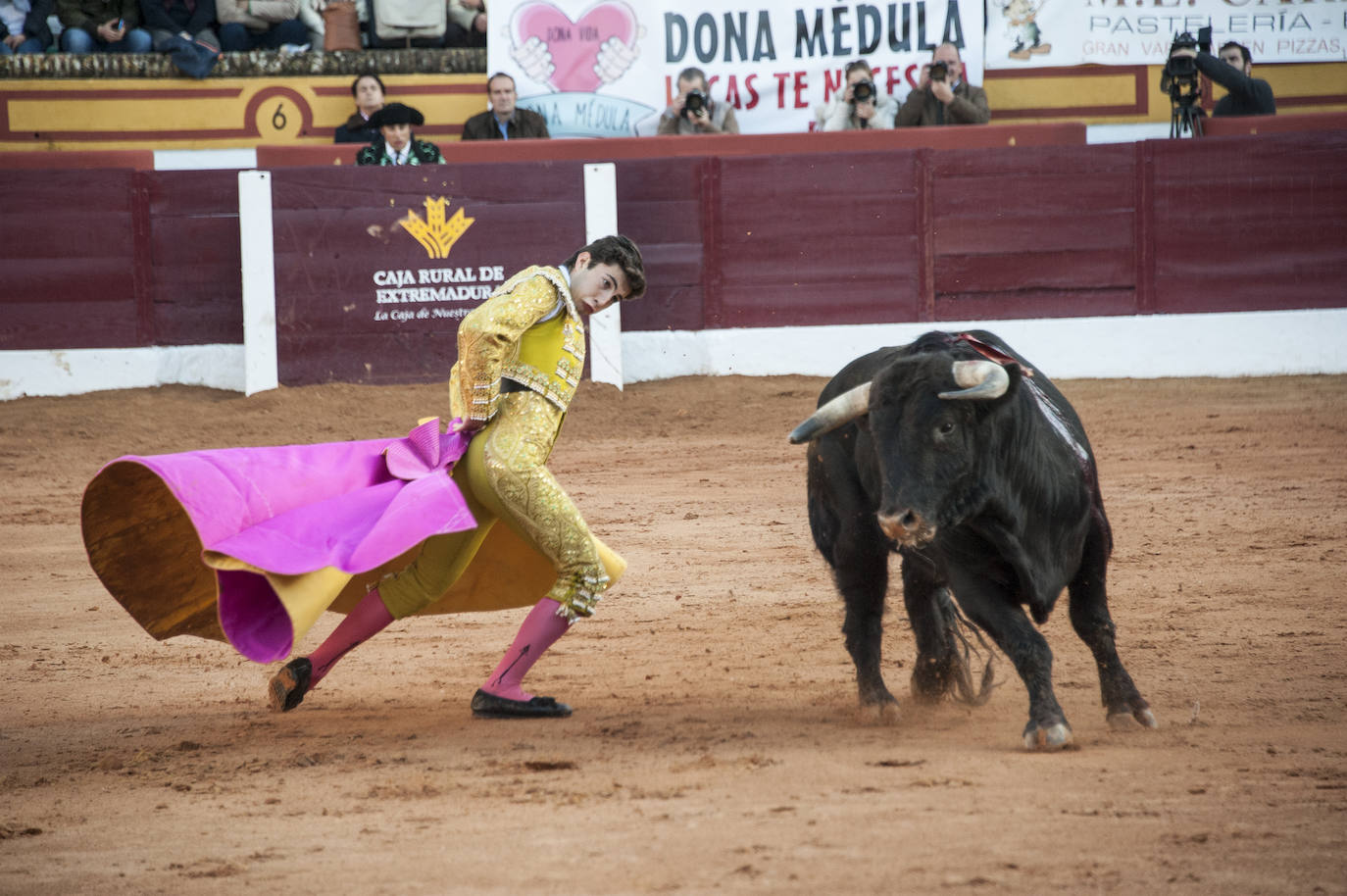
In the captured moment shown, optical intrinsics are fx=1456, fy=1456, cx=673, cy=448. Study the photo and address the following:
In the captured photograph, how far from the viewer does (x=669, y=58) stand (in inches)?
376

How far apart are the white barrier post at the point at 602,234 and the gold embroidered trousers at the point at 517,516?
5.49 metres

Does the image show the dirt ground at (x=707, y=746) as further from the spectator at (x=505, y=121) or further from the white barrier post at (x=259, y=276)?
the spectator at (x=505, y=121)

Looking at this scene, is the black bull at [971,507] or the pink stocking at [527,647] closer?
the black bull at [971,507]

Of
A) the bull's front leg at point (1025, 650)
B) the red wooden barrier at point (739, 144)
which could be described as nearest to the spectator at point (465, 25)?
the red wooden barrier at point (739, 144)

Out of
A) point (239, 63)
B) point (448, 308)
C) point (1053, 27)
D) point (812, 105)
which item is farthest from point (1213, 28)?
point (239, 63)

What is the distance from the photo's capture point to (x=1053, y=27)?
9.64 metres

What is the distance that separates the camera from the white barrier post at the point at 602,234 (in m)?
8.73

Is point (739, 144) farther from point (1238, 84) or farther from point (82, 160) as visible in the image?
point (82, 160)

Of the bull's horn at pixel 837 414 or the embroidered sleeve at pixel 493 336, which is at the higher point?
the embroidered sleeve at pixel 493 336

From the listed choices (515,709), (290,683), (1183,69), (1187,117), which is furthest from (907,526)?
(1187,117)

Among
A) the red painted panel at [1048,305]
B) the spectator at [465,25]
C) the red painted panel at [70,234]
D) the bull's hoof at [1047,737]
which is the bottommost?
the bull's hoof at [1047,737]

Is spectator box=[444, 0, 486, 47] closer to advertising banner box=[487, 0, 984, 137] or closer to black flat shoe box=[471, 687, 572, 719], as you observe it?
advertising banner box=[487, 0, 984, 137]

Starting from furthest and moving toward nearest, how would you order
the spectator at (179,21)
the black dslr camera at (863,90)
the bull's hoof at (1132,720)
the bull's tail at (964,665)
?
the spectator at (179,21)
the black dslr camera at (863,90)
the bull's tail at (964,665)
the bull's hoof at (1132,720)

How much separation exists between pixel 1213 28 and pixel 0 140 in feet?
26.8
